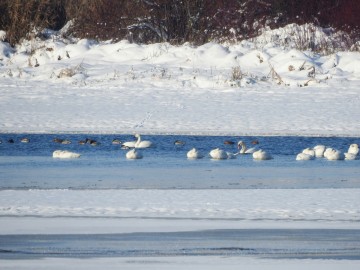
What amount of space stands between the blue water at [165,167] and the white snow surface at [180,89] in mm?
699

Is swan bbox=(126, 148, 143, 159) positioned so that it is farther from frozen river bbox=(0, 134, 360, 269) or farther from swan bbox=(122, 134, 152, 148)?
swan bbox=(122, 134, 152, 148)

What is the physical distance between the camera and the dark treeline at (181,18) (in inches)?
1049

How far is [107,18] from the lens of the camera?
27172 mm

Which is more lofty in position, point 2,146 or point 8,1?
point 8,1

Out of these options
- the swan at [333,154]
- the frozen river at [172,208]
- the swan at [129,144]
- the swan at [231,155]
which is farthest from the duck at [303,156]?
the swan at [129,144]

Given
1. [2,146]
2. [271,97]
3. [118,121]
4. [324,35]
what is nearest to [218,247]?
[2,146]

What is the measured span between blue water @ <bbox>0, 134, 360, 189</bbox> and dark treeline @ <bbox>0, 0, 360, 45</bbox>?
964 cm

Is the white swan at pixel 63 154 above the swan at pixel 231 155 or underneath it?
above

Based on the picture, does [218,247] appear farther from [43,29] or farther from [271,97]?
[43,29]

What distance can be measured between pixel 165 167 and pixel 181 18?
13.6m

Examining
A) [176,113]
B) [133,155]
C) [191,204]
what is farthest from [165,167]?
[176,113]

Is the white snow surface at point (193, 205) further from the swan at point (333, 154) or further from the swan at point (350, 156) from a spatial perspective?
the swan at point (350, 156)

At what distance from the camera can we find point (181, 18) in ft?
88.0

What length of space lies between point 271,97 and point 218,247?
38.2 feet
